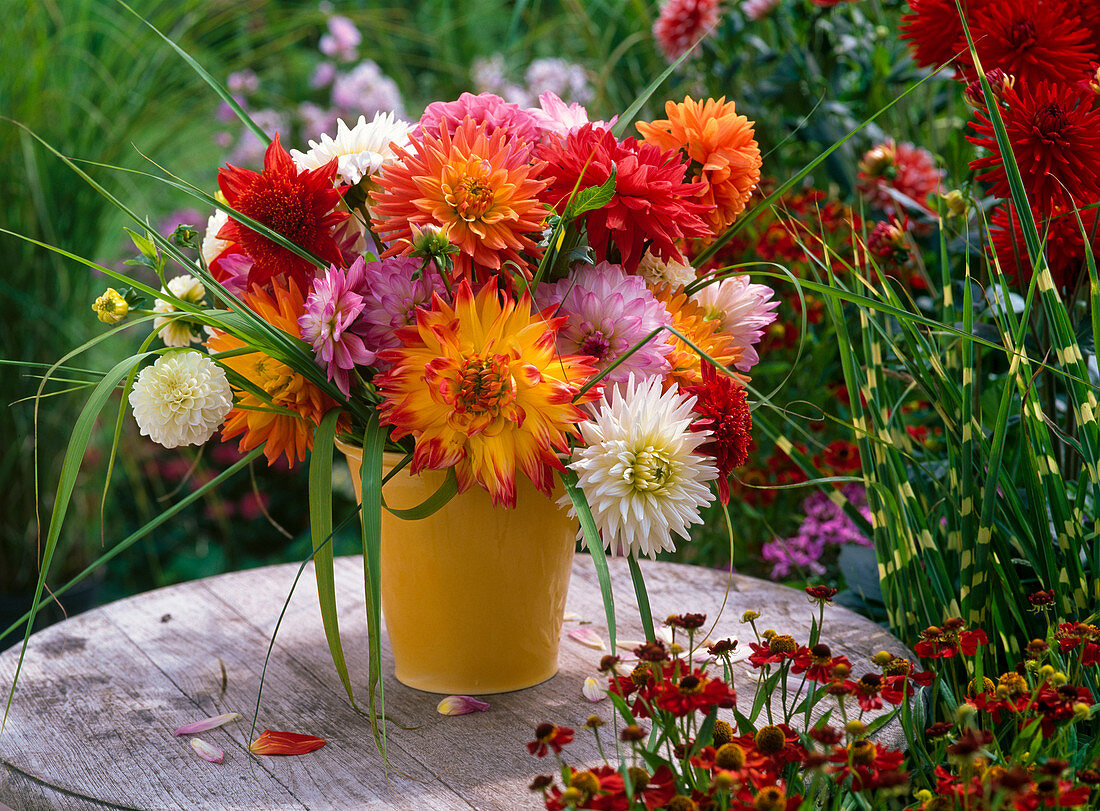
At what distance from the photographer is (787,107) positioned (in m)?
1.64

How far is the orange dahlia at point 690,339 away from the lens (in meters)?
0.75

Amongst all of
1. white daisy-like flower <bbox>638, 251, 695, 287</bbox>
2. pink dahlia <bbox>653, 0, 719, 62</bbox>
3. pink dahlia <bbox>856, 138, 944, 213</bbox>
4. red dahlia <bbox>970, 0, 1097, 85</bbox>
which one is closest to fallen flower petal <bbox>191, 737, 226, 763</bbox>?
white daisy-like flower <bbox>638, 251, 695, 287</bbox>

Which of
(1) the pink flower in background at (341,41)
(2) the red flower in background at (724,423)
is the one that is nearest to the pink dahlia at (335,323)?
(2) the red flower in background at (724,423)

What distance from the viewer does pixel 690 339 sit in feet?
2.51

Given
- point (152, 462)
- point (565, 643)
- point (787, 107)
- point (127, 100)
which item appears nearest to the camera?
point (565, 643)

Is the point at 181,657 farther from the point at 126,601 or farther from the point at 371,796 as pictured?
the point at 371,796

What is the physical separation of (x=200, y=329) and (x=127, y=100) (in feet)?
4.19

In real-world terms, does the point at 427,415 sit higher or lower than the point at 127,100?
lower

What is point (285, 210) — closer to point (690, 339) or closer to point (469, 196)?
point (469, 196)

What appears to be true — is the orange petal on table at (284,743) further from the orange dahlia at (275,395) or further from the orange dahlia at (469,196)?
the orange dahlia at (469,196)

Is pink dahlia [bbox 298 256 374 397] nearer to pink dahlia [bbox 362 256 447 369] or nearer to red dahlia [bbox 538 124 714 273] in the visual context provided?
pink dahlia [bbox 362 256 447 369]

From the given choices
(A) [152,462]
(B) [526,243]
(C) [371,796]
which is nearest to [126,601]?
(C) [371,796]

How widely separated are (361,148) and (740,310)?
1.06ft

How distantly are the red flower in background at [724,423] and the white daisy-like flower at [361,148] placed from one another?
0.29 meters
